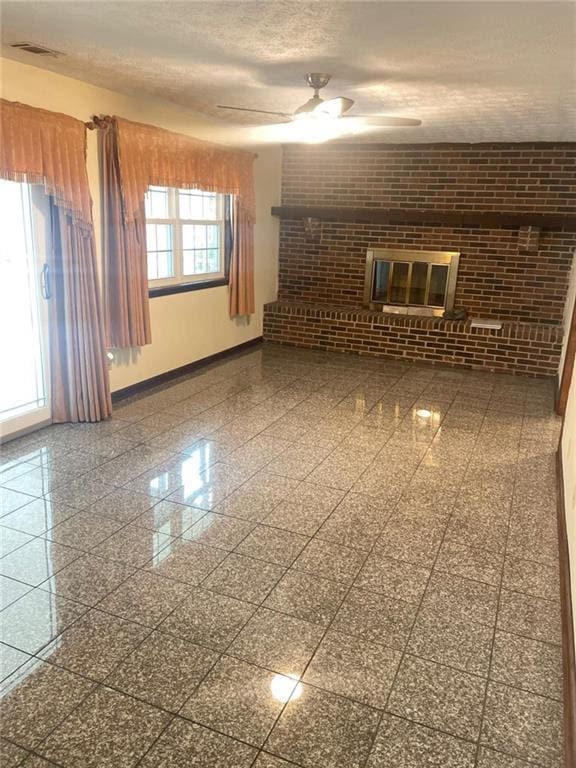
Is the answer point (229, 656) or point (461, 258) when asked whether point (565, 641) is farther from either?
point (461, 258)

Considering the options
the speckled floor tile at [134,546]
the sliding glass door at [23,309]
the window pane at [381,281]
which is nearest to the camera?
the speckled floor tile at [134,546]

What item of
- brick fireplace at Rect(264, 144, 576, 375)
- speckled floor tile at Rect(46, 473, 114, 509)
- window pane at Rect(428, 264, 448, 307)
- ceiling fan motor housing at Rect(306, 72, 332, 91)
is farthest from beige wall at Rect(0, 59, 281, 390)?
window pane at Rect(428, 264, 448, 307)

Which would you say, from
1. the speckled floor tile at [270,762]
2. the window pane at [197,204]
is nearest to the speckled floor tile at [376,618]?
the speckled floor tile at [270,762]

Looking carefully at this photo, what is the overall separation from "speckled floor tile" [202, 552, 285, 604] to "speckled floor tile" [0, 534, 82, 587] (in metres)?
0.66

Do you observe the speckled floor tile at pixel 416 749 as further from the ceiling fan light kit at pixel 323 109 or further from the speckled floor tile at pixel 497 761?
the ceiling fan light kit at pixel 323 109

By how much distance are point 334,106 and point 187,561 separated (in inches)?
97.7

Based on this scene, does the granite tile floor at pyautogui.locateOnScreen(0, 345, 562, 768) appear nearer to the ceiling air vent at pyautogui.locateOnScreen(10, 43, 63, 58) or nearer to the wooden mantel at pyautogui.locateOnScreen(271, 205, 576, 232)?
the ceiling air vent at pyautogui.locateOnScreen(10, 43, 63, 58)

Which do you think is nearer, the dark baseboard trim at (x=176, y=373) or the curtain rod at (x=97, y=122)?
the curtain rod at (x=97, y=122)

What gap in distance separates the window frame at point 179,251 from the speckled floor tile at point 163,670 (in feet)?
10.7

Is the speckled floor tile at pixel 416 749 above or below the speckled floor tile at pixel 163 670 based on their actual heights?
below

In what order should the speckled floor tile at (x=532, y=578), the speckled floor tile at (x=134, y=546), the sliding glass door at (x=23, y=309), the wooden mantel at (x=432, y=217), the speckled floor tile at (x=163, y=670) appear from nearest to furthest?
1. the speckled floor tile at (x=163, y=670)
2. the speckled floor tile at (x=532, y=578)
3. the speckled floor tile at (x=134, y=546)
4. the sliding glass door at (x=23, y=309)
5. the wooden mantel at (x=432, y=217)

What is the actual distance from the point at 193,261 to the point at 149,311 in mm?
965

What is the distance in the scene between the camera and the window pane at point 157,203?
181 inches

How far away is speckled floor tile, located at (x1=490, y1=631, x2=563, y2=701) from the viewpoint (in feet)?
6.07
